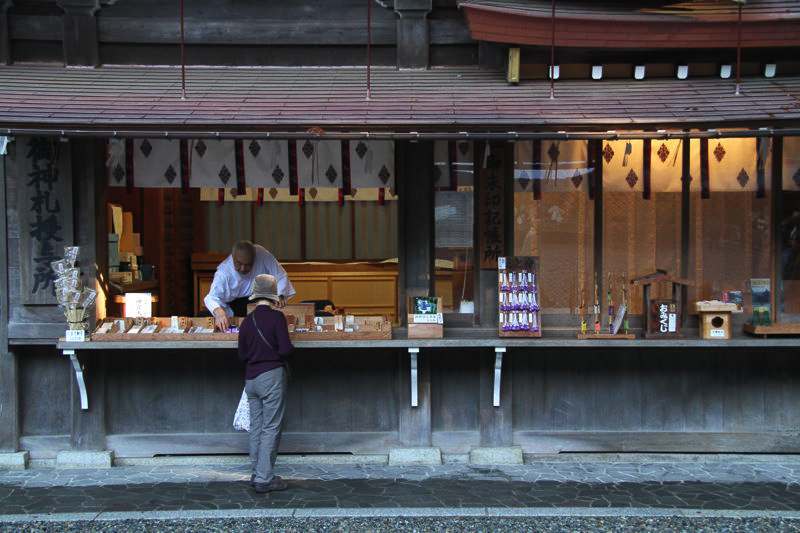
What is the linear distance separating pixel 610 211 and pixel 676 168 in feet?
2.60

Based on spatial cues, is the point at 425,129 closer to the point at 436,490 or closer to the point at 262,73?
the point at 262,73

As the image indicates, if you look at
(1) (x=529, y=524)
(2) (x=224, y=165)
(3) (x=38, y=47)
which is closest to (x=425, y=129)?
(2) (x=224, y=165)

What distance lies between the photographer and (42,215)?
7836 millimetres

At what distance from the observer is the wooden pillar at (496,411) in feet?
26.6

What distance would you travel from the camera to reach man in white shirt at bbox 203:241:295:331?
8.12 m

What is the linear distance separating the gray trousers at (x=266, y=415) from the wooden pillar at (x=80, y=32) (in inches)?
159

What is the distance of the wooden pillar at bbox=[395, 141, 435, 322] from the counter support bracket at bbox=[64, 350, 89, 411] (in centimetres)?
334

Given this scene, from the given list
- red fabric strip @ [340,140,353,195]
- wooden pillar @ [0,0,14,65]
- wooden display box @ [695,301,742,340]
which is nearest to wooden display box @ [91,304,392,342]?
red fabric strip @ [340,140,353,195]

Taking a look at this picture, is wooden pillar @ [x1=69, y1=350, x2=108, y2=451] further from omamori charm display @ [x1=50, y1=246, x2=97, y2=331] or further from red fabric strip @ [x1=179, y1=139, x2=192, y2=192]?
red fabric strip @ [x1=179, y1=139, x2=192, y2=192]

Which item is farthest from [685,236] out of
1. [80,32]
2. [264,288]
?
[80,32]

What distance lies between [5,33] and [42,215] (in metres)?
2.09

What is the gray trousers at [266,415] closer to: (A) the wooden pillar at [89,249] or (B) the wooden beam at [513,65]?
(A) the wooden pillar at [89,249]

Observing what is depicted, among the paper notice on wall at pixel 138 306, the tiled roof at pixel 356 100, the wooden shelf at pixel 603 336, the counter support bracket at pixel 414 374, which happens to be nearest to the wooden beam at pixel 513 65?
the tiled roof at pixel 356 100

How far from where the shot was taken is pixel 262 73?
8.34 meters
